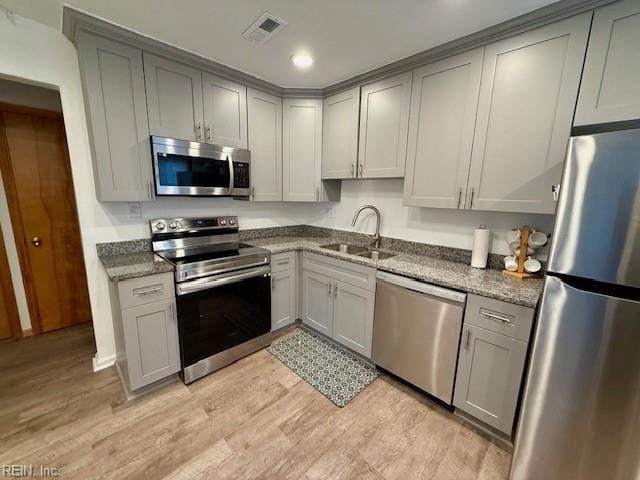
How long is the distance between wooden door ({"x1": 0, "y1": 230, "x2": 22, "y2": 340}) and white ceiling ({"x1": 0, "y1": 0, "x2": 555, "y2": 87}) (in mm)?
2082

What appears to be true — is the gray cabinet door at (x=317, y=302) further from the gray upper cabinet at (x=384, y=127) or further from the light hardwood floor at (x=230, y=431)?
the gray upper cabinet at (x=384, y=127)

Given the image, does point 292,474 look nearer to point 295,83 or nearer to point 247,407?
point 247,407

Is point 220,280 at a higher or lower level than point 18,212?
lower

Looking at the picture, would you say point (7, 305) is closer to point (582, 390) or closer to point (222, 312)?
point (222, 312)

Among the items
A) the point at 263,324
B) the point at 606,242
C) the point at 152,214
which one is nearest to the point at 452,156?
the point at 606,242

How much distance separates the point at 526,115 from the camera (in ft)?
5.17

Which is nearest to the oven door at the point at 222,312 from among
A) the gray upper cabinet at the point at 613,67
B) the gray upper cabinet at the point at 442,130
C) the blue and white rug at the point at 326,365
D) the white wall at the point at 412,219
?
the blue and white rug at the point at 326,365

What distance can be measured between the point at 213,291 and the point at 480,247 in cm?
205

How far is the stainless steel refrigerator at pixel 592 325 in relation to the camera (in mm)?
976

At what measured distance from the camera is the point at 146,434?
1.59 metres

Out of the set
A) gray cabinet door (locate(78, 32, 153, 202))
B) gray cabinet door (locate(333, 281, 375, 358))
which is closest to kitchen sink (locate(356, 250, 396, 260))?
gray cabinet door (locate(333, 281, 375, 358))

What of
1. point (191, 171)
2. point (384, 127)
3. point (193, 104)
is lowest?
point (191, 171)

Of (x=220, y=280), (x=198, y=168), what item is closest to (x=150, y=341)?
(x=220, y=280)

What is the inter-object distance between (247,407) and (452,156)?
2306 mm
